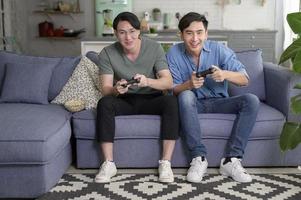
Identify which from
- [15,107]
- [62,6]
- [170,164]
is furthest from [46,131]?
[62,6]

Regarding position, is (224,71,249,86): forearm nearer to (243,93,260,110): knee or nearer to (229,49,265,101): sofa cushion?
(243,93,260,110): knee

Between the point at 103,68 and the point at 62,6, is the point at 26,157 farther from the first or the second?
the point at 62,6

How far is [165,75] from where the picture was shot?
2617 millimetres

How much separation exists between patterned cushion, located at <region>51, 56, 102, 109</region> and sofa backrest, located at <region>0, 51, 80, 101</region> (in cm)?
7

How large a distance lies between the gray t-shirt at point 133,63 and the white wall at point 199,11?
414 cm

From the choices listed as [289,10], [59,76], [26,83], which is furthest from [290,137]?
[289,10]

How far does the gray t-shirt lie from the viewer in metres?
2.64

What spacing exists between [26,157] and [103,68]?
0.81 m

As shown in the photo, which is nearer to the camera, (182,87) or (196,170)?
(196,170)

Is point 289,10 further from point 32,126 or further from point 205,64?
point 32,126

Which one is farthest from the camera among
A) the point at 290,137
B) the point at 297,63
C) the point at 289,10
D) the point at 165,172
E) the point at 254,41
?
the point at 254,41

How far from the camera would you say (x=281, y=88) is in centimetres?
271

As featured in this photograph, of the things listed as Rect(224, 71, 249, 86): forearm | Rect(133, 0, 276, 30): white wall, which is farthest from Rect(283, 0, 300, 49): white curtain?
Rect(224, 71, 249, 86): forearm

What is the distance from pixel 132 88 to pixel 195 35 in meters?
0.56
